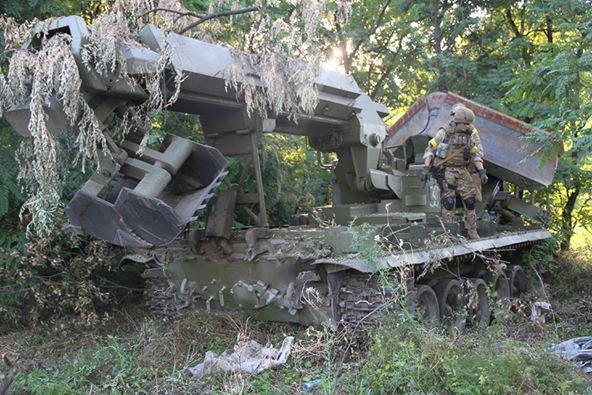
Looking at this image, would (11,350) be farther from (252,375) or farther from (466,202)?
(466,202)

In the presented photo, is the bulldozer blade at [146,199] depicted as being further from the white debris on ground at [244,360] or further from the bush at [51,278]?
the bush at [51,278]

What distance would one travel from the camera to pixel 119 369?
573 centimetres

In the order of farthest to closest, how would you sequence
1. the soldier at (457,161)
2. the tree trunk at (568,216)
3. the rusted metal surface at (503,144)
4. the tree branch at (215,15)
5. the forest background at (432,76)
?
the tree trunk at (568,216)
the rusted metal surface at (503,144)
the soldier at (457,161)
the forest background at (432,76)
the tree branch at (215,15)

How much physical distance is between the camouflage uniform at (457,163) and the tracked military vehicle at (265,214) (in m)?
0.21

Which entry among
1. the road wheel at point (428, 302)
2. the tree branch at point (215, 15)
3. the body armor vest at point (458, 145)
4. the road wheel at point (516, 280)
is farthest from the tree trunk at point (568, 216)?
the tree branch at point (215, 15)

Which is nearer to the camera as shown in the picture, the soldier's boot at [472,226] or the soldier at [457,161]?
the soldier at [457,161]

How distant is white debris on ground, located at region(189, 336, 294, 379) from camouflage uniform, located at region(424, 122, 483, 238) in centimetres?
311

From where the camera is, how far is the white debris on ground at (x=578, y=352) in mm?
4980

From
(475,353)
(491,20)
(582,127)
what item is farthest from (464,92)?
(475,353)

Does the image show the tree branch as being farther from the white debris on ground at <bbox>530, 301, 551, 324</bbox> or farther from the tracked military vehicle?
the white debris on ground at <bbox>530, 301, 551, 324</bbox>

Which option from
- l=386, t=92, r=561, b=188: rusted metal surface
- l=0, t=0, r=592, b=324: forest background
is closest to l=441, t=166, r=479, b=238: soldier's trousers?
l=0, t=0, r=592, b=324: forest background

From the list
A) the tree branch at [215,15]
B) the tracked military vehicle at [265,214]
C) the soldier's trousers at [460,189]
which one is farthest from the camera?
the soldier's trousers at [460,189]

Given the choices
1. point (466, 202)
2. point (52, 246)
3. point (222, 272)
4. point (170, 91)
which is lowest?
point (52, 246)

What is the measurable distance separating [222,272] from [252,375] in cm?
189
